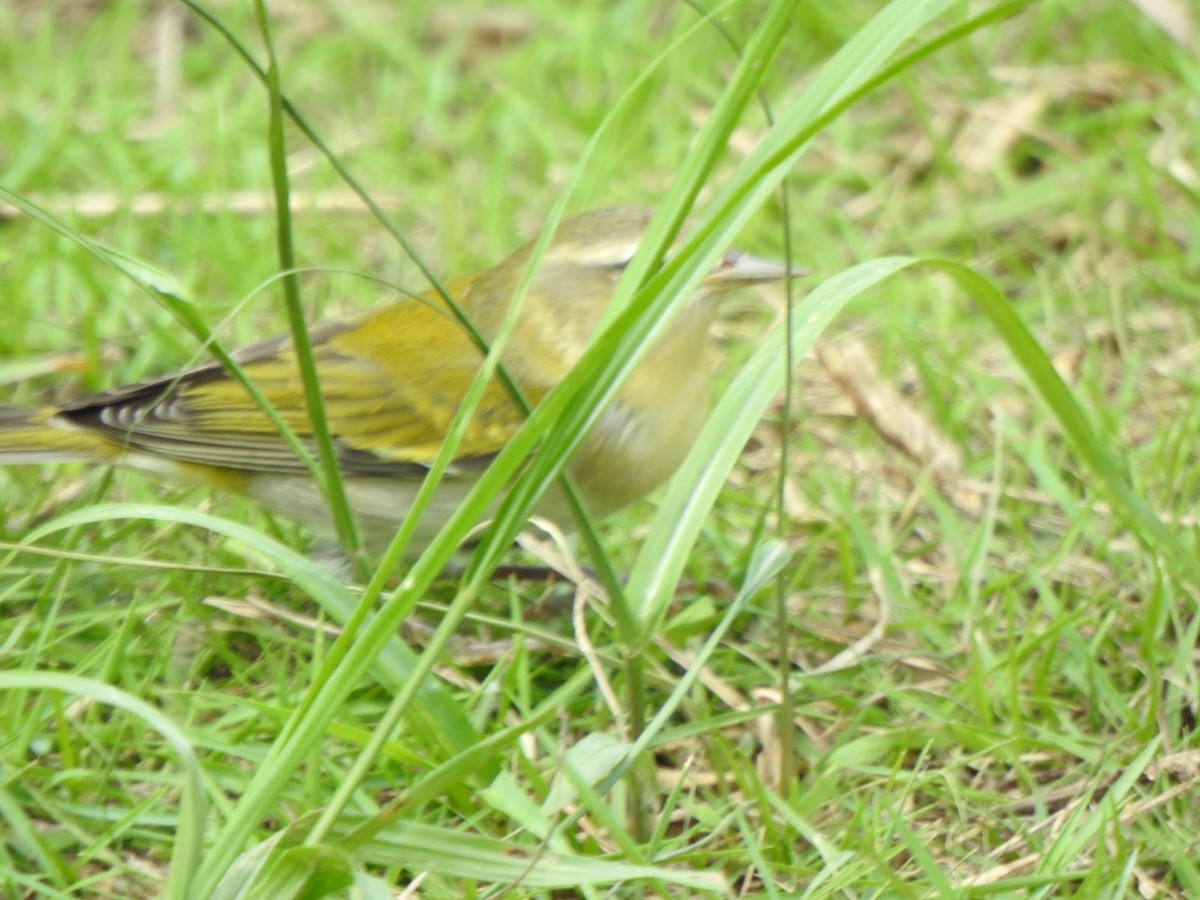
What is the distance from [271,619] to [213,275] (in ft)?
6.09

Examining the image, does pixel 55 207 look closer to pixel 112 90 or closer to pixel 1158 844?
pixel 112 90

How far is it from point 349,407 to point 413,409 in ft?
0.55

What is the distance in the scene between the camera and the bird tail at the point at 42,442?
387cm

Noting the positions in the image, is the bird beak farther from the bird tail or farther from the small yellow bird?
the bird tail

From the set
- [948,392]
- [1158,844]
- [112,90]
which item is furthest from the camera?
[112,90]

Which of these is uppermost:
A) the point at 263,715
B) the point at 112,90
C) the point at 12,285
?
the point at 112,90

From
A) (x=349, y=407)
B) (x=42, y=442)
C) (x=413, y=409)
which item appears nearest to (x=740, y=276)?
(x=413, y=409)

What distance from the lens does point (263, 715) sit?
3.15 m

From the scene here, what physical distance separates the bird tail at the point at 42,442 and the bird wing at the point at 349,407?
51 millimetres

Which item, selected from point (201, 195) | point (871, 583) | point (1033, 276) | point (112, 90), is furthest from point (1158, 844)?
point (112, 90)

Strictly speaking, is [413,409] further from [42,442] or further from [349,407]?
[42,442]

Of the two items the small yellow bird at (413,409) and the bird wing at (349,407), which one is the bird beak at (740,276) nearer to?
the small yellow bird at (413,409)

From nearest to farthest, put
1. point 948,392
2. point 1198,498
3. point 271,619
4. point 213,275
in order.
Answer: point 271,619
point 1198,498
point 948,392
point 213,275

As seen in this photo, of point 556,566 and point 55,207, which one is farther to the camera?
point 55,207
